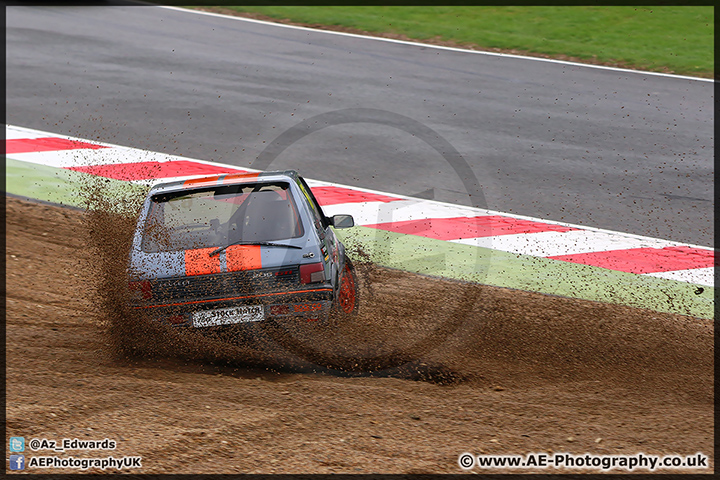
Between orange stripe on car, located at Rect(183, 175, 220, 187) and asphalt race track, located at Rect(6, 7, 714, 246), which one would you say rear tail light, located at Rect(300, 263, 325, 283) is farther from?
asphalt race track, located at Rect(6, 7, 714, 246)

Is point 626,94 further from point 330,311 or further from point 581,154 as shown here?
point 330,311

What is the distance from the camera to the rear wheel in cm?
685

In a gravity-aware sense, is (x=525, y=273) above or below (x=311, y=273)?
below

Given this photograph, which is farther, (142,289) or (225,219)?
(225,219)

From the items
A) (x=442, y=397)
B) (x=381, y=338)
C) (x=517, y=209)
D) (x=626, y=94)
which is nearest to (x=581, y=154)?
(x=517, y=209)

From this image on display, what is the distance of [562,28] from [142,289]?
15.6m

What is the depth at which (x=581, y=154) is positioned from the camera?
12445mm

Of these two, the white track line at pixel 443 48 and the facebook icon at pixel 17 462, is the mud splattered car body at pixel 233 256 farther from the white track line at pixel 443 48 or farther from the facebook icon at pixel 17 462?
the white track line at pixel 443 48

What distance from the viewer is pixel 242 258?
607 centimetres

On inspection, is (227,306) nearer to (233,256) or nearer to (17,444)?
(233,256)

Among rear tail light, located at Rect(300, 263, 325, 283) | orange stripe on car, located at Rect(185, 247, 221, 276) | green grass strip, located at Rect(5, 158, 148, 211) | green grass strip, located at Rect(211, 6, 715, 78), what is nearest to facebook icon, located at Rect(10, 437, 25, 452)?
orange stripe on car, located at Rect(185, 247, 221, 276)

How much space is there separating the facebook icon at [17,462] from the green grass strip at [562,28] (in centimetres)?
1544

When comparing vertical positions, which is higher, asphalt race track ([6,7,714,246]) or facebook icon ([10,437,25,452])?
asphalt race track ([6,7,714,246])

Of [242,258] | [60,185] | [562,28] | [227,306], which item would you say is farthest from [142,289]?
[562,28]
